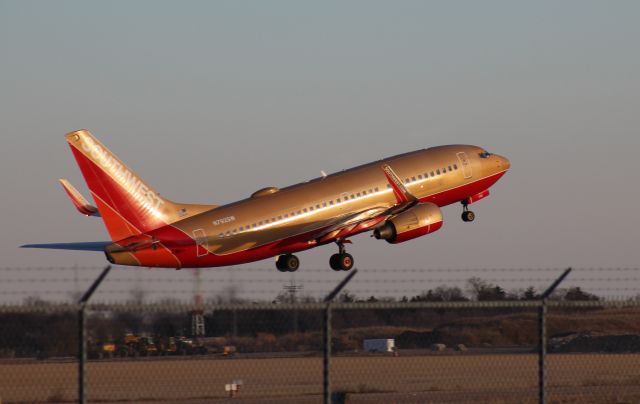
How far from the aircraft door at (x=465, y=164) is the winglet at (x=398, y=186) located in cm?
523

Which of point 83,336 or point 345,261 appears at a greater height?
point 345,261

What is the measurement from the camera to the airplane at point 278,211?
→ 57406mm

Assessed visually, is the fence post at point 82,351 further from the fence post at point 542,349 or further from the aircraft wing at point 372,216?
the aircraft wing at point 372,216

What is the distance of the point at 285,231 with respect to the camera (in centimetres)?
6075

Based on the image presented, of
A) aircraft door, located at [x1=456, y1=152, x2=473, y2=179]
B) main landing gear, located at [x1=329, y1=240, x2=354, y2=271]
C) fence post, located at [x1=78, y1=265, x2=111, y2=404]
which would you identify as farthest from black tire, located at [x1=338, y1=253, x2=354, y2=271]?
fence post, located at [x1=78, y1=265, x2=111, y2=404]

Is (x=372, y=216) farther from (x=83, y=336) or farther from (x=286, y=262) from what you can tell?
(x=83, y=336)

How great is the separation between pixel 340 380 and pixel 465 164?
Result: 983 inches

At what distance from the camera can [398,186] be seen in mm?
62688

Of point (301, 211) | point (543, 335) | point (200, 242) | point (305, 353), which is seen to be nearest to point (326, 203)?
point (301, 211)

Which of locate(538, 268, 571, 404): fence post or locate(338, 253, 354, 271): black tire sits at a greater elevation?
locate(338, 253, 354, 271): black tire

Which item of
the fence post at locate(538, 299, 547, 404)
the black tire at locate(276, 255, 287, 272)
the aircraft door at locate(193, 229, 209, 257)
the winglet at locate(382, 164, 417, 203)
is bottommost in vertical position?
the fence post at locate(538, 299, 547, 404)

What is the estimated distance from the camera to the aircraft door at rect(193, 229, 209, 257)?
57.9 meters

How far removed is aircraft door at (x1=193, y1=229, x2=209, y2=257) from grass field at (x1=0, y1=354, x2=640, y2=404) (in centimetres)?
955

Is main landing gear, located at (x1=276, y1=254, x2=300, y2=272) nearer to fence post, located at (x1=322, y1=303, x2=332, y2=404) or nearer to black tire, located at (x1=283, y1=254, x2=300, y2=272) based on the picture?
black tire, located at (x1=283, y1=254, x2=300, y2=272)
